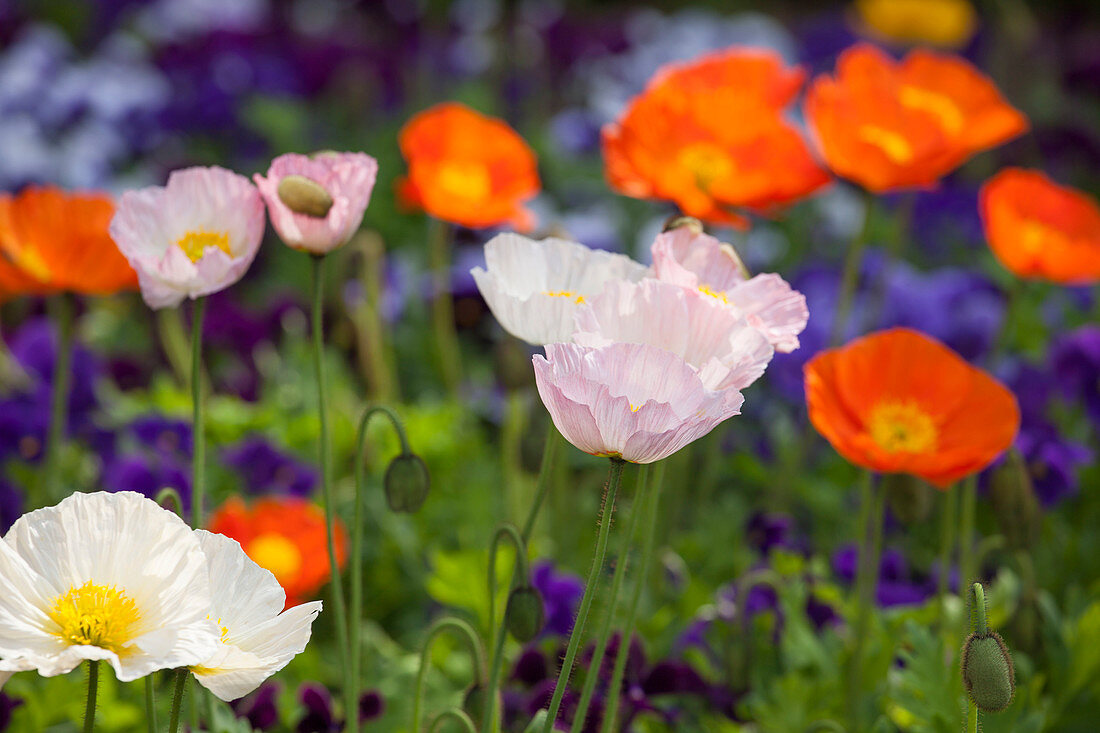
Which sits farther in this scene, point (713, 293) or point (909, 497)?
point (909, 497)

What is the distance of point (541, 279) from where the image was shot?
0.88 metres

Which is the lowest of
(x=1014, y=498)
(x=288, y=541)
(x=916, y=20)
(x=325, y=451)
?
(x=916, y=20)

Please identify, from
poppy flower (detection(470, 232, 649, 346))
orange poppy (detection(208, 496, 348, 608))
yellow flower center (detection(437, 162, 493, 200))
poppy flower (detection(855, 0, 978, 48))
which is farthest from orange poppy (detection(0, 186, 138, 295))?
poppy flower (detection(855, 0, 978, 48))

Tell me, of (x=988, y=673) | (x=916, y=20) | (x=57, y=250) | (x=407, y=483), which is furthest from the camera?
(x=916, y=20)

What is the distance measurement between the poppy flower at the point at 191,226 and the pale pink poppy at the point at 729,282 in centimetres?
32

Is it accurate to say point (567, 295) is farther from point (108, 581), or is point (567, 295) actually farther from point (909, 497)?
point (909, 497)

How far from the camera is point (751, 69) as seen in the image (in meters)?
1.43

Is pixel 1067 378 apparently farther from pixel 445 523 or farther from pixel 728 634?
pixel 445 523

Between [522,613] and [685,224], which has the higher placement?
[685,224]

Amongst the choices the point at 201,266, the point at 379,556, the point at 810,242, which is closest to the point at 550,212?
the point at 810,242

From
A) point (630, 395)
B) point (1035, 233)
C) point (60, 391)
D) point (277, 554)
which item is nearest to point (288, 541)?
point (277, 554)

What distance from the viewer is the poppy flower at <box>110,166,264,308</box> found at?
2.73 ft

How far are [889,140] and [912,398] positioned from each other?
416 mm

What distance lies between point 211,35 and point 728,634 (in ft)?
10.9
